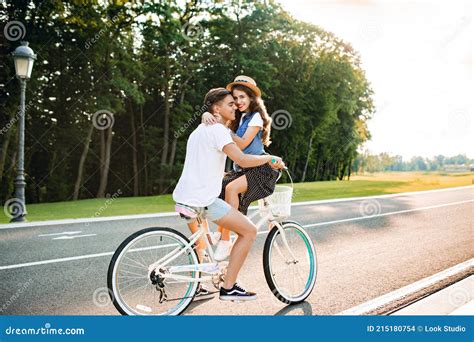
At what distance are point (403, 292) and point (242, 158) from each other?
186cm

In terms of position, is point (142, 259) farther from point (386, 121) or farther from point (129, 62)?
point (129, 62)

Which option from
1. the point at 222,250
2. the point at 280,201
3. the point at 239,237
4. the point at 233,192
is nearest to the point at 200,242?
the point at 222,250

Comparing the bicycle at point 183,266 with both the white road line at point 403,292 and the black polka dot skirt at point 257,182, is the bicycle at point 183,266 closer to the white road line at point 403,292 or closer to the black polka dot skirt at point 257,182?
the black polka dot skirt at point 257,182

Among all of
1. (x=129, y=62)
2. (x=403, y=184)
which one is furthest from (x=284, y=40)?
(x=403, y=184)

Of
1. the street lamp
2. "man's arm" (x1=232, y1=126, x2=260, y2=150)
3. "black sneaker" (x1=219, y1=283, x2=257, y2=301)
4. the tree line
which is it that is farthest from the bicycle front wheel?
the tree line

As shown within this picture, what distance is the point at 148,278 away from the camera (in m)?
3.30

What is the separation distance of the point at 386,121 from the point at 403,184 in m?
15.0

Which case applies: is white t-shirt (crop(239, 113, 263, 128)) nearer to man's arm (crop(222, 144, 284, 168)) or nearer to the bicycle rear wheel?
man's arm (crop(222, 144, 284, 168))

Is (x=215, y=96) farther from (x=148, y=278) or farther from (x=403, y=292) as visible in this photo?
(x=403, y=292)

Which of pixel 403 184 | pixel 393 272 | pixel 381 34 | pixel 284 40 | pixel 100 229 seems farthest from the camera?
pixel 403 184

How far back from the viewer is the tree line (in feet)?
39.7

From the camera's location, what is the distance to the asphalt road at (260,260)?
3844mm

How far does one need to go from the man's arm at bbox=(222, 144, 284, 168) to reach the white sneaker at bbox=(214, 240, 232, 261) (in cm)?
65
